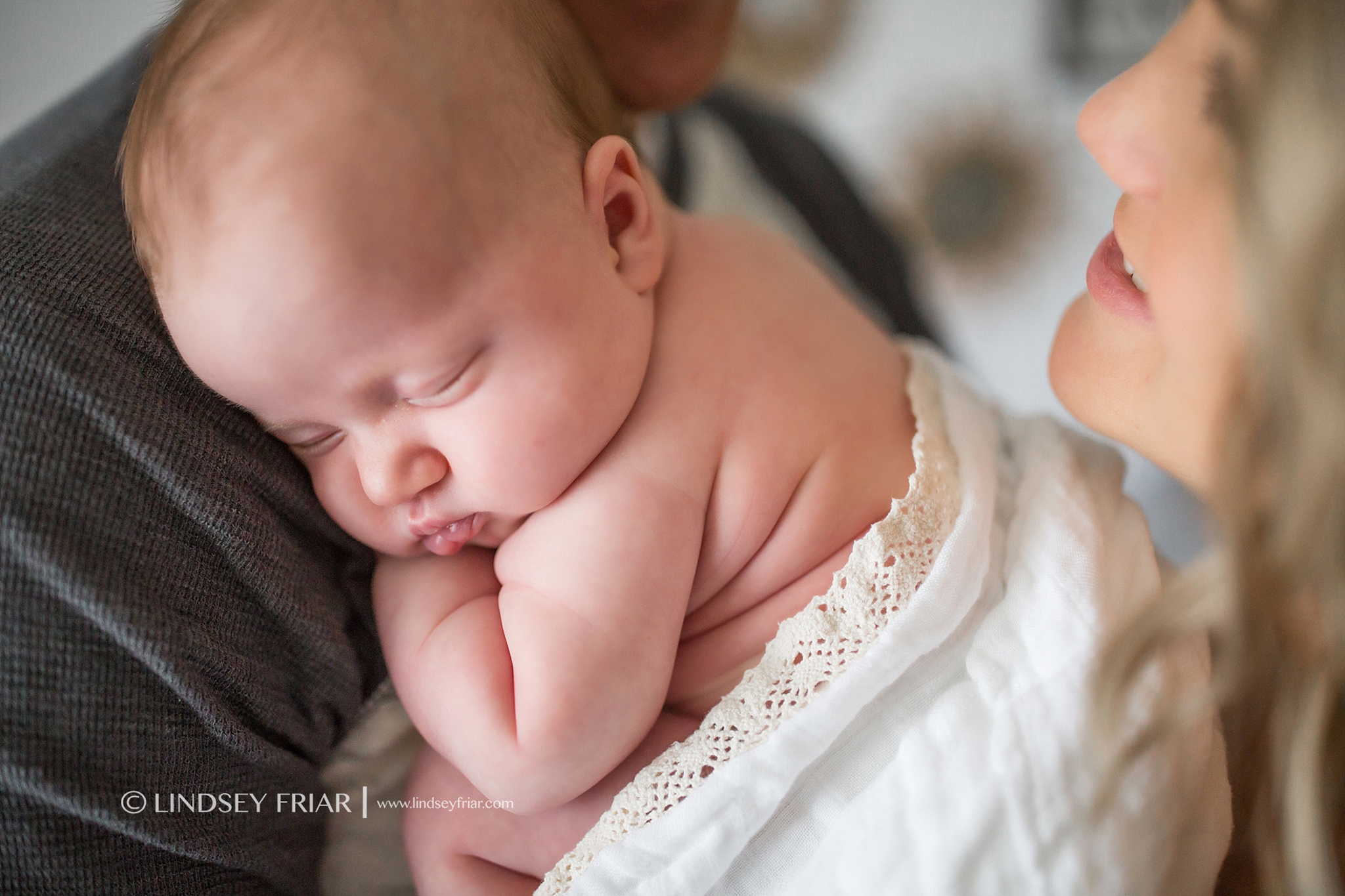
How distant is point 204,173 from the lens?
0.66 meters

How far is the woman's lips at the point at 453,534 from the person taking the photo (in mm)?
816

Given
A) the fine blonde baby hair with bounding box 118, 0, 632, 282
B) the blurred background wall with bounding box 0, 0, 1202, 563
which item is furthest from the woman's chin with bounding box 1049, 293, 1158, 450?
the blurred background wall with bounding box 0, 0, 1202, 563

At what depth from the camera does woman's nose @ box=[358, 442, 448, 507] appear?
76 centimetres

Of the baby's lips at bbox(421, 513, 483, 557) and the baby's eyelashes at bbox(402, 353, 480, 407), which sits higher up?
the baby's eyelashes at bbox(402, 353, 480, 407)

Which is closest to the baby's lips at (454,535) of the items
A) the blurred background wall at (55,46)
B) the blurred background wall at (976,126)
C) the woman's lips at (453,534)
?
the woman's lips at (453,534)

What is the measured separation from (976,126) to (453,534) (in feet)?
7.52

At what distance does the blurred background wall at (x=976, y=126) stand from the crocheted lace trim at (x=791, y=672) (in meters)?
1.72

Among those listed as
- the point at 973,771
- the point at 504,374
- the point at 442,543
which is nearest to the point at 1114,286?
the point at 973,771

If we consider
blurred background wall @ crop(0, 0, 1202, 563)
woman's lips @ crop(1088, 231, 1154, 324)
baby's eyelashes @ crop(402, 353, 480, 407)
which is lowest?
blurred background wall @ crop(0, 0, 1202, 563)

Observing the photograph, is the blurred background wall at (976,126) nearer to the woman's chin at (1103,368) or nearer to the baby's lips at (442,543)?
the woman's chin at (1103,368)

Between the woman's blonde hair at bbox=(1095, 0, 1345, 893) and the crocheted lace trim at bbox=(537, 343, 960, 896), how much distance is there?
0.61ft

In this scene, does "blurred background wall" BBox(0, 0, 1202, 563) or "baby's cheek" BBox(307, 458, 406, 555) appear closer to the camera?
"baby's cheek" BBox(307, 458, 406, 555)

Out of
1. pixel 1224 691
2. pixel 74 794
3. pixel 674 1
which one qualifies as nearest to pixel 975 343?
pixel 674 1

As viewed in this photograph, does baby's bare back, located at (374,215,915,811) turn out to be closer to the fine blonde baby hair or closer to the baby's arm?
the baby's arm
